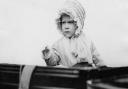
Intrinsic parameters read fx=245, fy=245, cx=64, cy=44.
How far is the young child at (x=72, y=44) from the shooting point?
63.2 inches

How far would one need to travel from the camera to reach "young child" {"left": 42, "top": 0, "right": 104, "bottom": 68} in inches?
63.2

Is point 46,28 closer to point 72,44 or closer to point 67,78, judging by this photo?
point 72,44

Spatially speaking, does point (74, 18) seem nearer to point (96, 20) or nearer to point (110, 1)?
point (96, 20)

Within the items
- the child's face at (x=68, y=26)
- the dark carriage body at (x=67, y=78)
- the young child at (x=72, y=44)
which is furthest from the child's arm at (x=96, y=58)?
the dark carriage body at (x=67, y=78)

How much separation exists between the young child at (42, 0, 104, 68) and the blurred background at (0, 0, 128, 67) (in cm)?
4

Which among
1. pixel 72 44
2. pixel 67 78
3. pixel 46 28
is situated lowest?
pixel 67 78

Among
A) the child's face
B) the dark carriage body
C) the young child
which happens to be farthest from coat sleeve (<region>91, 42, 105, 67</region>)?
the dark carriage body

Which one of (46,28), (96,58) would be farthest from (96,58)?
(46,28)

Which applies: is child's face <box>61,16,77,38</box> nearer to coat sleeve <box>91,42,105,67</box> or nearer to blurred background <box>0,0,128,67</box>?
blurred background <box>0,0,128,67</box>

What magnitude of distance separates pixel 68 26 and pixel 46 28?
189 mm

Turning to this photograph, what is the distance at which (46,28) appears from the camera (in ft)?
5.82

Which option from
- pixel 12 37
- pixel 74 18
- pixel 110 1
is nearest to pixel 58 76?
pixel 74 18

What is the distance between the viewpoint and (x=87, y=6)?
1664 mm

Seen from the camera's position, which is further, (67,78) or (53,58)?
(53,58)
